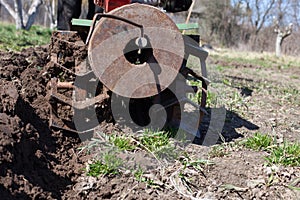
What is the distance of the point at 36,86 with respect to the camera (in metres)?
4.07

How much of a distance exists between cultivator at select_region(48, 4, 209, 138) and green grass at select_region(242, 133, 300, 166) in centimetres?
59

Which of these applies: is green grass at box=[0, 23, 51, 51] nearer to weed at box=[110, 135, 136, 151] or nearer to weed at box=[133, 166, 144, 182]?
weed at box=[110, 135, 136, 151]

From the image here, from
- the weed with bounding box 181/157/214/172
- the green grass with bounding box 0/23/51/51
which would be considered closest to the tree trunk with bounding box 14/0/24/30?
the green grass with bounding box 0/23/51/51

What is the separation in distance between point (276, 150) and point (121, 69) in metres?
1.46

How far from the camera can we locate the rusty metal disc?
9.93 feet

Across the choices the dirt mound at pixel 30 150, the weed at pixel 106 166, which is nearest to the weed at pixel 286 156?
the weed at pixel 106 166

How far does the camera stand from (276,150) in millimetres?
3361

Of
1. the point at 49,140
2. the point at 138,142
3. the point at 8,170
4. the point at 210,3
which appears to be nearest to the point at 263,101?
the point at 138,142

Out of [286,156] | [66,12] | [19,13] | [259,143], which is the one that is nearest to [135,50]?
[259,143]

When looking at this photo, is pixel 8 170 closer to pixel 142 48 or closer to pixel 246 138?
pixel 142 48

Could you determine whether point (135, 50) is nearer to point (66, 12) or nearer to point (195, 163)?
point (195, 163)

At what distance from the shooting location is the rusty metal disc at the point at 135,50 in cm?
303

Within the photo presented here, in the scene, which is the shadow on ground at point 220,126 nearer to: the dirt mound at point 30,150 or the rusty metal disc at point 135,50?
→ the rusty metal disc at point 135,50

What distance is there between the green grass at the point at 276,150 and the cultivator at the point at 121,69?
1.92ft
